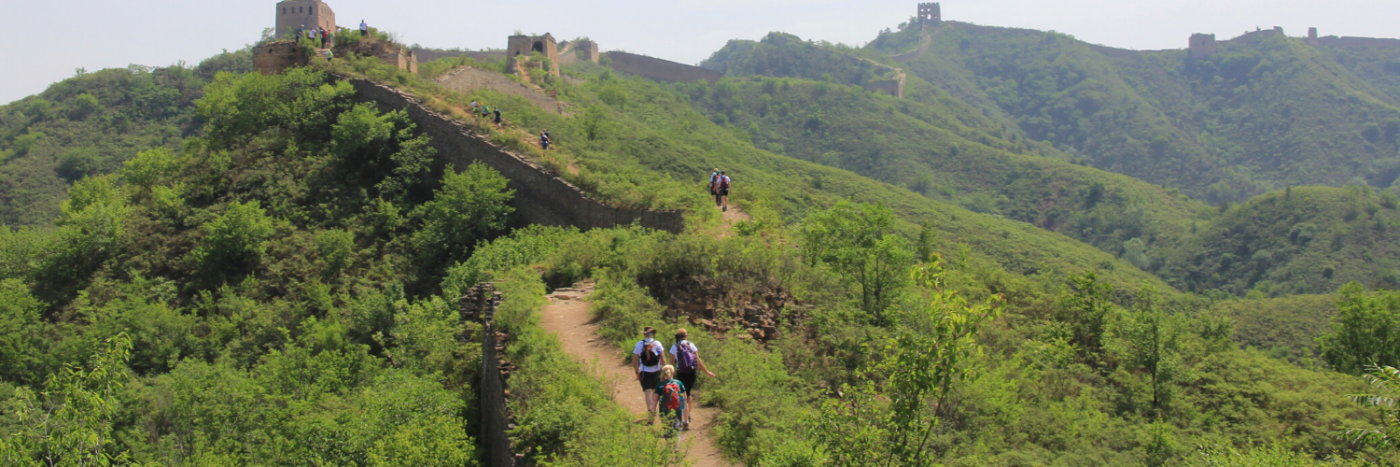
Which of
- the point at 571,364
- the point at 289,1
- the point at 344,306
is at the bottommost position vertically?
the point at 344,306

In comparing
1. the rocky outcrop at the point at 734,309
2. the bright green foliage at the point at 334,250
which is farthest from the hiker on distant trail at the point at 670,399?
the bright green foliage at the point at 334,250

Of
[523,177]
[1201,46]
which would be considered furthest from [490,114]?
[1201,46]

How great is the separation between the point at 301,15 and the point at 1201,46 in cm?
13390

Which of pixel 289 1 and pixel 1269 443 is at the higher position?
pixel 289 1

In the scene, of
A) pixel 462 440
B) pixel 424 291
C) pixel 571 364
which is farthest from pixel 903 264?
pixel 424 291

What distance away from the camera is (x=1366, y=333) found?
58.7ft

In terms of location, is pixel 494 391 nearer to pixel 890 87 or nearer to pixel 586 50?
pixel 586 50

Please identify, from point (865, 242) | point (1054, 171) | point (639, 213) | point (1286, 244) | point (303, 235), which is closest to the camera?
point (865, 242)

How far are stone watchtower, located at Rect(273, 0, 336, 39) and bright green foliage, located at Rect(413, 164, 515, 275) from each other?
4532 cm

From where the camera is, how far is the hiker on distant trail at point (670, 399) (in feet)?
26.0

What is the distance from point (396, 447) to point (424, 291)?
32.7ft

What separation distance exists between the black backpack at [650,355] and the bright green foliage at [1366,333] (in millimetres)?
14662

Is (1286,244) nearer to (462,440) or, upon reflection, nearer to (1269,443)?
(1269,443)

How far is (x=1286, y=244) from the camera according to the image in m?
60.2
